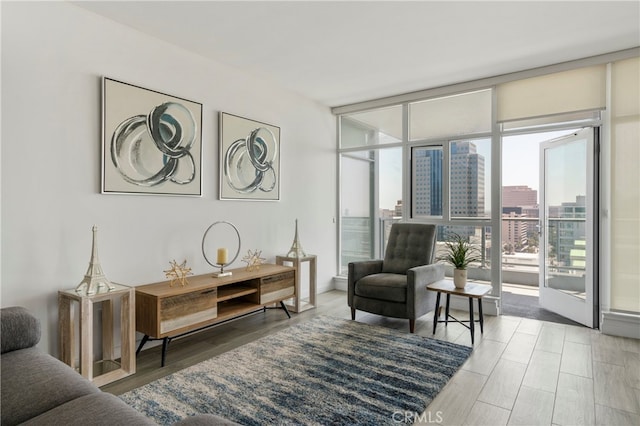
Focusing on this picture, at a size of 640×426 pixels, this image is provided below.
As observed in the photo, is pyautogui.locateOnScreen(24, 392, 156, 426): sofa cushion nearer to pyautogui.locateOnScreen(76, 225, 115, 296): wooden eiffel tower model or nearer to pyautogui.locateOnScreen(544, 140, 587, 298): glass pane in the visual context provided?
pyautogui.locateOnScreen(76, 225, 115, 296): wooden eiffel tower model

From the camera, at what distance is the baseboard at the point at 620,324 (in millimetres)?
3178

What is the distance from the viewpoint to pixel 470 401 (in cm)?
214

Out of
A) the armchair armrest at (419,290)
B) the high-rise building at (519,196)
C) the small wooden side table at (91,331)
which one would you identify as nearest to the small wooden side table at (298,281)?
the armchair armrest at (419,290)

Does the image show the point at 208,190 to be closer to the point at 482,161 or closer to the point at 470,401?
the point at 470,401

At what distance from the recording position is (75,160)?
2.51m

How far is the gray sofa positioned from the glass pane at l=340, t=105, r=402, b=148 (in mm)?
4167

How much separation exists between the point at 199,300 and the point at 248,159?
1.62 meters

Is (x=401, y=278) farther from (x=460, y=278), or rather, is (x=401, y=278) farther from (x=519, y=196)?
(x=519, y=196)

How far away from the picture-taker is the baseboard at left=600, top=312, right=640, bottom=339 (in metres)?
3.18

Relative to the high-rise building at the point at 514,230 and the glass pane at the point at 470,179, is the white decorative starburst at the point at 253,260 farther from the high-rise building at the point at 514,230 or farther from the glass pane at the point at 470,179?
the high-rise building at the point at 514,230

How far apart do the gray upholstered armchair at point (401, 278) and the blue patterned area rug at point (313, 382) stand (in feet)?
0.95

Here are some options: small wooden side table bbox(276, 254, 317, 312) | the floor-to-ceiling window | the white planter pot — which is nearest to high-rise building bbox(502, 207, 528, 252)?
the floor-to-ceiling window

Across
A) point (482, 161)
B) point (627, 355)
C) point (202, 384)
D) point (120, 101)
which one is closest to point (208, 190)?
point (120, 101)

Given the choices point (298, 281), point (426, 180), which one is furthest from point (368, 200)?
point (298, 281)
